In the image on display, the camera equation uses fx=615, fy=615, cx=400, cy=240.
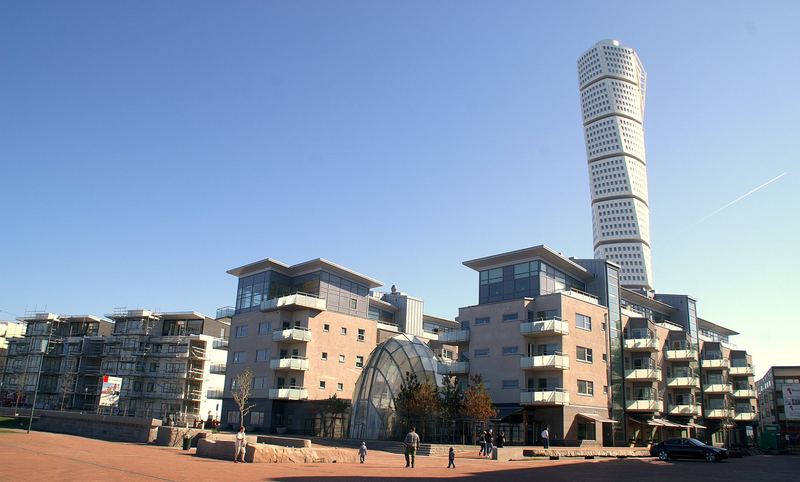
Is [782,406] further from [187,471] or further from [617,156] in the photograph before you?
[187,471]

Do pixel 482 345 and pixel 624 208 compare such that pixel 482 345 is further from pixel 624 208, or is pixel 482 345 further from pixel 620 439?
pixel 624 208

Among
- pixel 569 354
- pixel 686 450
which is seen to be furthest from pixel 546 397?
pixel 686 450

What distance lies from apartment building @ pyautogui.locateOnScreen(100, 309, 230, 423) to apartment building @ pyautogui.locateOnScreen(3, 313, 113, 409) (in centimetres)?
472

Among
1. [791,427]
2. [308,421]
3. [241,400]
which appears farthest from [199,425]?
[791,427]

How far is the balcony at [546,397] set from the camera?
53188 mm

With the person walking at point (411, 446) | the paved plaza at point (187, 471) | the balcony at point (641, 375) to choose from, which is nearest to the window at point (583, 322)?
the balcony at point (641, 375)

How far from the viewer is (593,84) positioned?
18975cm

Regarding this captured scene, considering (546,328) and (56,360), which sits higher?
(546,328)

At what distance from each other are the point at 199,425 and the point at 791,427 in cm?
9043

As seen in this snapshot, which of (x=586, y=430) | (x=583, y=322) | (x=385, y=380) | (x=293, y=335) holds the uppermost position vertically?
(x=583, y=322)

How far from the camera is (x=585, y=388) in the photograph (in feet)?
189

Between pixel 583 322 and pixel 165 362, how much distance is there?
63548 mm

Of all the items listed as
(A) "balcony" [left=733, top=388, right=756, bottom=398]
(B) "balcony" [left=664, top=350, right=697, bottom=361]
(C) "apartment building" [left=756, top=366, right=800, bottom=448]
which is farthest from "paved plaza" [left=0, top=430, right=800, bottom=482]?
(A) "balcony" [left=733, top=388, right=756, bottom=398]

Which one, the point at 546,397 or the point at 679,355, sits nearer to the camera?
the point at 546,397
